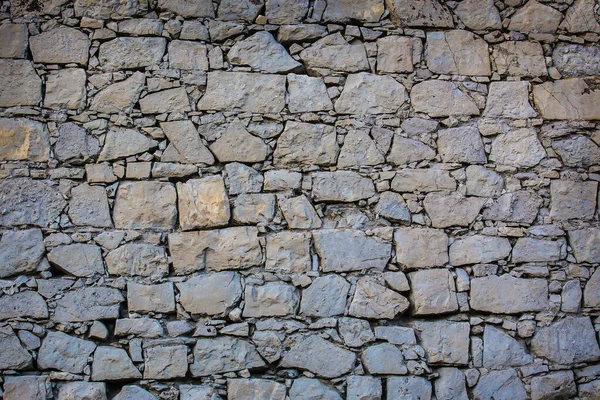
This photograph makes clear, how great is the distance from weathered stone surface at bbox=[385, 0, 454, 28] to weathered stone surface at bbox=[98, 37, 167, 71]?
1.55 meters

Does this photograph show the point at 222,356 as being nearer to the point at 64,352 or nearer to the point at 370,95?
the point at 64,352

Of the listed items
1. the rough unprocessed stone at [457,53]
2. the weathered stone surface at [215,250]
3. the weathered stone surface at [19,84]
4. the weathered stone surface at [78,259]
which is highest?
the rough unprocessed stone at [457,53]

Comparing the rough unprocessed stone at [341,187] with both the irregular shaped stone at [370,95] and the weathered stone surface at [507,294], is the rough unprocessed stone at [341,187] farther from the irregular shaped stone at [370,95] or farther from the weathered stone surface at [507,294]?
the weathered stone surface at [507,294]

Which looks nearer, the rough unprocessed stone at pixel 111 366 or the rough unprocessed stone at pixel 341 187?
the rough unprocessed stone at pixel 111 366

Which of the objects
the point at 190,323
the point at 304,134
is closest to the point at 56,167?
the point at 190,323

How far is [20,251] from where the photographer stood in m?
3.49

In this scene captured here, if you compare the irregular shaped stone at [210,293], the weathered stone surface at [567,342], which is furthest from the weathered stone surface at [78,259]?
the weathered stone surface at [567,342]

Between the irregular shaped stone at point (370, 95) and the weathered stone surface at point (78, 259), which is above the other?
the irregular shaped stone at point (370, 95)

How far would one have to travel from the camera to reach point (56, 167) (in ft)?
11.8

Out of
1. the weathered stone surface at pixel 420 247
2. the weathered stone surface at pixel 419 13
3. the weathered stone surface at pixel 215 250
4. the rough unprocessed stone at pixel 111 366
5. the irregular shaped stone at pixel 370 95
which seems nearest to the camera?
the rough unprocessed stone at pixel 111 366

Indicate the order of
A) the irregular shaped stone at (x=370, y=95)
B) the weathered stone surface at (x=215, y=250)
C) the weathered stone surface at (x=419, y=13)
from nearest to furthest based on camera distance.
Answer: the weathered stone surface at (x=215, y=250)
the irregular shaped stone at (x=370, y=95)
the weathered stone surface at (x=419, y=13)

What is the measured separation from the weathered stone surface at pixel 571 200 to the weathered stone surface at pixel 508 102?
0.50 meters

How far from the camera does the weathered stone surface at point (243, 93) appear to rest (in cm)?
369

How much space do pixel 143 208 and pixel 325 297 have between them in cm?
123
